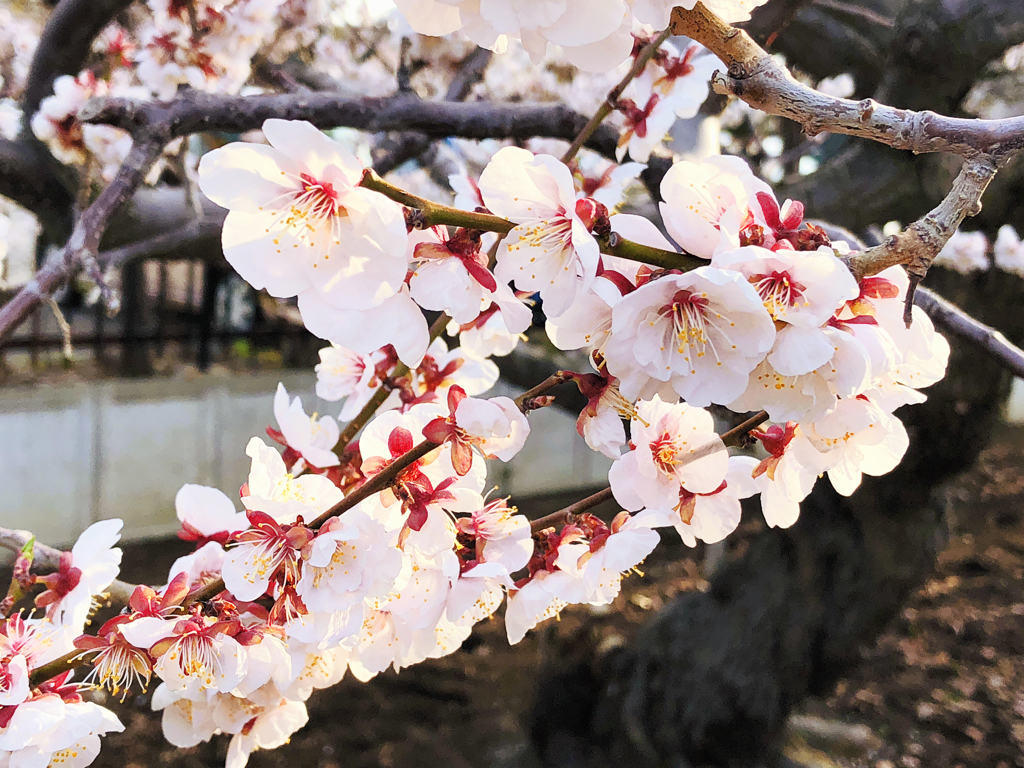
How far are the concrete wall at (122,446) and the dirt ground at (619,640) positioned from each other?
0.39 metres

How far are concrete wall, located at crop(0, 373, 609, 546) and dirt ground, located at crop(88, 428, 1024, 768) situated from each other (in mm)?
393

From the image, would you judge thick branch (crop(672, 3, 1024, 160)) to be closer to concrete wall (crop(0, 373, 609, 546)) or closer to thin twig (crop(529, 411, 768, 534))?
thin twig (crop(529, 411, 768, 534))

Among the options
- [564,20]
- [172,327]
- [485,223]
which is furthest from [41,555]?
[172,327]

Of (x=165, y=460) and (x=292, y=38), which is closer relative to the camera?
(x=292, y=38)

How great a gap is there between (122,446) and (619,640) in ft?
10.8

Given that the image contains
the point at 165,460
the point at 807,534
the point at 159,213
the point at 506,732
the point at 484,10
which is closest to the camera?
the point at 484,10

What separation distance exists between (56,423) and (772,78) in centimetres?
457

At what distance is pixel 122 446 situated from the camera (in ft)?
13.7

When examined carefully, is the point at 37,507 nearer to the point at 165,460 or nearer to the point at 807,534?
the point at 165,460

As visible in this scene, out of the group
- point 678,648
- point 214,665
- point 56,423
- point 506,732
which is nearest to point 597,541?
point 214,665

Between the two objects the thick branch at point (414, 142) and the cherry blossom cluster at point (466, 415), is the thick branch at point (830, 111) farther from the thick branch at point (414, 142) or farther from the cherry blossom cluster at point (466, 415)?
the thick branch at point (414, 142)

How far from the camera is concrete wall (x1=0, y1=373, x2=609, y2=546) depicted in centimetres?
387

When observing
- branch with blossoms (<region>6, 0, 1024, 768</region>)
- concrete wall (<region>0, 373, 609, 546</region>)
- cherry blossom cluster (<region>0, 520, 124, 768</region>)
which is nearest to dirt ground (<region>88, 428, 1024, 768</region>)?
concrete wall (<region>0, 373, 609, 546</region>)

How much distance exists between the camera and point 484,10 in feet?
1.24
